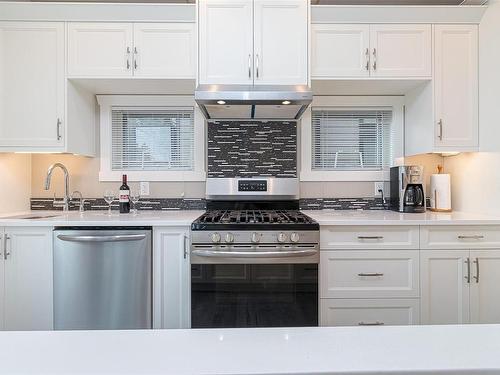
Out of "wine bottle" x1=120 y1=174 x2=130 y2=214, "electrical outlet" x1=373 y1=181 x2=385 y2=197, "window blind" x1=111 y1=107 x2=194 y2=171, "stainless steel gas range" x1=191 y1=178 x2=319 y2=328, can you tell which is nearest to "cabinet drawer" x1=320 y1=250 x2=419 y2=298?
"stainless steel gas range" x1=191 y1=178 x2=319 y2=328

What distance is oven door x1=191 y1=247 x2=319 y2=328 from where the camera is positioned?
6.36 ft

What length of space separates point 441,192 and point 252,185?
1415 mm

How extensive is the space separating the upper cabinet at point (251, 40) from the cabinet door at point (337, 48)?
0.11m

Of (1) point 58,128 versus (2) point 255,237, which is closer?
(2) point 255,237

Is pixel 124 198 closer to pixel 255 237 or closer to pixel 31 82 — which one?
pixel 31 82

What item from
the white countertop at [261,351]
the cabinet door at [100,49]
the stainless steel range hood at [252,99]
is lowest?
the white countertop at [261,351]

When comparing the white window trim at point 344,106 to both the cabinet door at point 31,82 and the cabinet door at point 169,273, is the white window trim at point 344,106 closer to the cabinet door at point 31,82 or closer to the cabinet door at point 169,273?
the cabinet door at point 169,273

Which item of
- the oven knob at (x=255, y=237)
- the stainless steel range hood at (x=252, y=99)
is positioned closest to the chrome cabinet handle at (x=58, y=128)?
the stainless steel range hood at (x=252, y=99)

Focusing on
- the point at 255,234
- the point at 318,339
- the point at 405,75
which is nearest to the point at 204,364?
the point at 318,339

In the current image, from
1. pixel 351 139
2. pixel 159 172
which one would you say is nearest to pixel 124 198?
pixel 159 172

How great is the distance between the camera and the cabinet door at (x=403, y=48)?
2328 millimetres

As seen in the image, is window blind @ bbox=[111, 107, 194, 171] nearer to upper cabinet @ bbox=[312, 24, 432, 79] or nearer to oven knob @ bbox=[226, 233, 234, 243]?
oven knob @ bbox=[226, 233, 234, 243]

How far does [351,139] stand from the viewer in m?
2.79

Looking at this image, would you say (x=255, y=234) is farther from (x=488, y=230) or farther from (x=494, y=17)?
(x=494, y=17)
